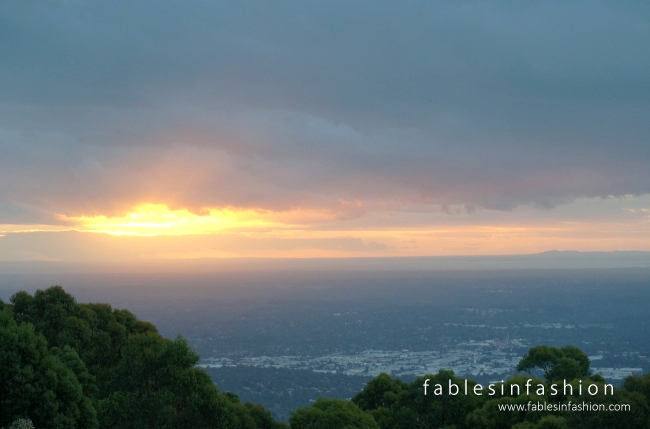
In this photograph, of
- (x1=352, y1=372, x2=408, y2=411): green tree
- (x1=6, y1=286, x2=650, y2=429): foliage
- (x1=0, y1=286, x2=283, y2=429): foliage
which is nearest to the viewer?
(x1=0, y1=286, x2=283, y2=429): foliage

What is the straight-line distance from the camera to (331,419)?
762 inches

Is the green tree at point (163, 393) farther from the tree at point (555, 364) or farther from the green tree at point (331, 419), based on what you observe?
the tree at point (555, 364)

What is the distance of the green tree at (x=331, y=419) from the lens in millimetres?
19203

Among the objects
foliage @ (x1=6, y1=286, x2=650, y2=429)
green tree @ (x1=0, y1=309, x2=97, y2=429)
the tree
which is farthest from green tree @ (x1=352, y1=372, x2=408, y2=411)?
green tree @ (x1=0, y1=309, x2=97, y2=429)

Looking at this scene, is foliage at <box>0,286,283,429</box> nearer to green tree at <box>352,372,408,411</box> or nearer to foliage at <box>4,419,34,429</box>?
foliage at <box>4,419,34,429</box>

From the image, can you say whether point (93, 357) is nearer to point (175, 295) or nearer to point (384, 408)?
point (384, 408)

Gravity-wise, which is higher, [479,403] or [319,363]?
[479,403]

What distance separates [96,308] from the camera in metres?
25.0

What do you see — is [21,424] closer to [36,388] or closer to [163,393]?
[36,388]

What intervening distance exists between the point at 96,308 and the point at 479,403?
17129 mm

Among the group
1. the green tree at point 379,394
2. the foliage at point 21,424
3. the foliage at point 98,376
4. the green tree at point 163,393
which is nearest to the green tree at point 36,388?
the foliage at point 98,376

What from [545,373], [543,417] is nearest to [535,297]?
[545,373]

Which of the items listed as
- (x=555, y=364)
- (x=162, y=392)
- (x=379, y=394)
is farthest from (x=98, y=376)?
(x=555, y=364)

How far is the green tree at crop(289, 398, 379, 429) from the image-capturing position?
1920 centimetres
